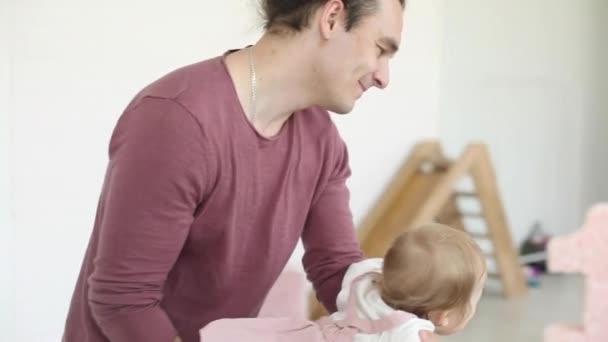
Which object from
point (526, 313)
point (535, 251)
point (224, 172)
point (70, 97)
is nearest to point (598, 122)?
point (535, 251)

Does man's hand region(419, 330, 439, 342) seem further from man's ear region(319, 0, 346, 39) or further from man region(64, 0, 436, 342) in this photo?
man's ear region(319, 0, 346, 39)

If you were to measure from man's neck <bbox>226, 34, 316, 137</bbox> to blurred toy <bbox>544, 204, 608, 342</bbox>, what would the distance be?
0.99 meters

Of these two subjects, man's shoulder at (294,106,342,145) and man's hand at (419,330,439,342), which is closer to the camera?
man's hand at (419,330,439,342)

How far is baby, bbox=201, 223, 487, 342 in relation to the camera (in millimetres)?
1079

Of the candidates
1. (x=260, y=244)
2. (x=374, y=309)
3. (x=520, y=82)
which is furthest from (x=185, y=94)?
(x=520, y=82)

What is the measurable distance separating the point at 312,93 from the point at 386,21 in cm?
15

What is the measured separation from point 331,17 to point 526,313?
224 cm

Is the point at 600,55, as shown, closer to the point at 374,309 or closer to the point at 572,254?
the point at 572,254

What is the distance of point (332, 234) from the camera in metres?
1.31

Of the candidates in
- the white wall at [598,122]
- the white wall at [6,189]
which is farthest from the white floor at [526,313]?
the white wall at [6,189]

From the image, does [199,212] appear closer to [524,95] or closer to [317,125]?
[317,125]

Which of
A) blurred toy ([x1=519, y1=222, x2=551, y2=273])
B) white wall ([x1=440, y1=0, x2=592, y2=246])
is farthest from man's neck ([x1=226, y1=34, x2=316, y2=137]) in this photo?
blurred toy ([x1=519, y1=222, x2=551, y2=273])

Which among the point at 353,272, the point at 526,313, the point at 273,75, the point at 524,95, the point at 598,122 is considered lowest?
the point at 526,313

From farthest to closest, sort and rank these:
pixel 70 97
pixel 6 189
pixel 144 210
Answer: pixel 70 97, pixel 6 189, pixel 144 210
